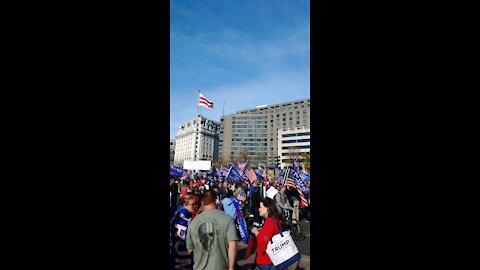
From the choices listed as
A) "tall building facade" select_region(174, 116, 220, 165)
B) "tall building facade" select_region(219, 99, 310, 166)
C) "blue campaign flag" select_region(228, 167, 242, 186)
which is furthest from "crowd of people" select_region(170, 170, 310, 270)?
"tall building facade" select_region(219, 99, 310, 166)

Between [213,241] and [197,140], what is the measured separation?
11503 centimetres

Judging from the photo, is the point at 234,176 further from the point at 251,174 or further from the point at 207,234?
the point at 207,234

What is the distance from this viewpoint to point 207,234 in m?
3.04

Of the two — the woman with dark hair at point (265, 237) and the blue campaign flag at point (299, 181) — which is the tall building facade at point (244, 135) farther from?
the woman with dark hair at point (265, 237)

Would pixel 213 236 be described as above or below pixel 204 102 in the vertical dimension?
below

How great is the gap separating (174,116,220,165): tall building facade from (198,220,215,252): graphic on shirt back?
110040 mm

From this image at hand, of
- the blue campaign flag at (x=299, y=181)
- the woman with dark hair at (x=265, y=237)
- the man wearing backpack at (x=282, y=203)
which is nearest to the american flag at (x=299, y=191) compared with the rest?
the blue campaign flag at (x=299, y=181)

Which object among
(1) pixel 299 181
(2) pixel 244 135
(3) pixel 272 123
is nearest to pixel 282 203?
(1) pixel 299 181

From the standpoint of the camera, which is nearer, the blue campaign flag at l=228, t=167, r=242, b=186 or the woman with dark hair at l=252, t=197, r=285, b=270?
the woman with dark hair at l=252, t=197, r=285, b=270

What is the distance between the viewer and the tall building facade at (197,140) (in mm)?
116625

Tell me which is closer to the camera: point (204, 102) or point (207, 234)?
point (207, 234)

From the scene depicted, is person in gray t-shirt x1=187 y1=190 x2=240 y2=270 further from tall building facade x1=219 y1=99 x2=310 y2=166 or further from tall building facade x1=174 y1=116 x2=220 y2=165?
tall building facade x1=219 y1=99 x2=310 y2=166

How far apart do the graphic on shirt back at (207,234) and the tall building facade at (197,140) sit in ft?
361

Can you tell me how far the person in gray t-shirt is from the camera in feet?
9.87
